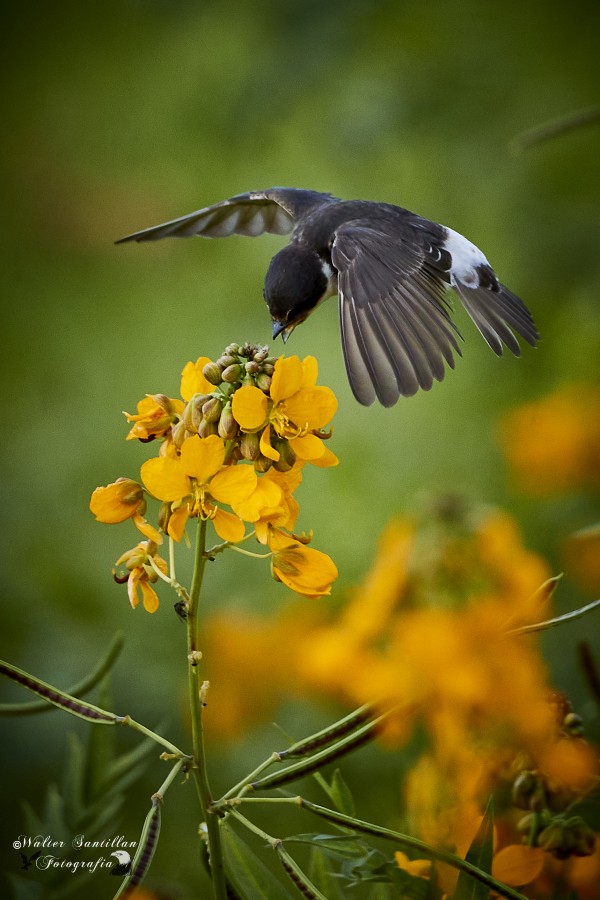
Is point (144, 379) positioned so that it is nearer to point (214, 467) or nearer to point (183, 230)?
point (183, 230)

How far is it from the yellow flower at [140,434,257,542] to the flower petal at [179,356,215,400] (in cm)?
6

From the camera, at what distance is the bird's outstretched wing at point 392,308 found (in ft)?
2.69

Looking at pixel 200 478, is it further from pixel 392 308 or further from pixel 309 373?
pixel 392 308

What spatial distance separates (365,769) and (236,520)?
720 mm

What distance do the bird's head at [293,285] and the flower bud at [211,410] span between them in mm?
369

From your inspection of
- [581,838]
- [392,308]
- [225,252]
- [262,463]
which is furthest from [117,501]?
[225,252]

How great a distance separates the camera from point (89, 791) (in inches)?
29.0

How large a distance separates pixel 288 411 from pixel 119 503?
13 centimetres

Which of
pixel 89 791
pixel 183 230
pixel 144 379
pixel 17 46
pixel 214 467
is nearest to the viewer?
pixel 214 467

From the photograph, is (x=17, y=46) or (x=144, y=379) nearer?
(x=144, y=379)

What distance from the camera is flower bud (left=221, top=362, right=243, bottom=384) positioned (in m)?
0.58

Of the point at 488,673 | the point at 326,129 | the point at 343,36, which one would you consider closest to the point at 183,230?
the point at 343,36

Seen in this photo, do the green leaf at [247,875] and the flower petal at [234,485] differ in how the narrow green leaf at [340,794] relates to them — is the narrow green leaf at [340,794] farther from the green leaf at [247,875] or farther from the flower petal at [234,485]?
the flower petal at [234,485]

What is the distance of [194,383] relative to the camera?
0.62m
